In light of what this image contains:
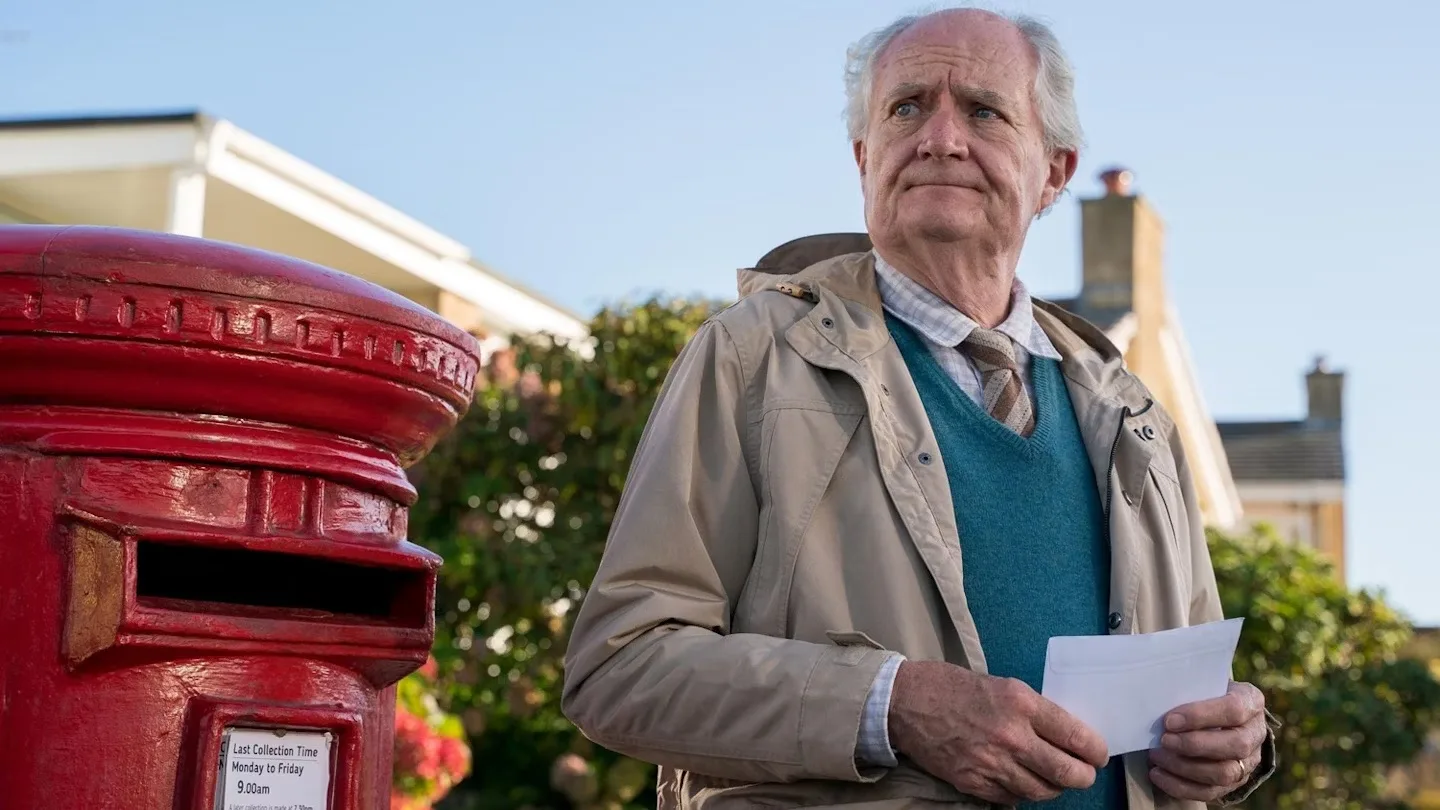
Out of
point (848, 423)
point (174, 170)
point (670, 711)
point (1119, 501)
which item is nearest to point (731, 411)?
point (848, 423)

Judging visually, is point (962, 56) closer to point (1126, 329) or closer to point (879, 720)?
point (879, 720)

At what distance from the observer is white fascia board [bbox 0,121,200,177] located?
9531 mm

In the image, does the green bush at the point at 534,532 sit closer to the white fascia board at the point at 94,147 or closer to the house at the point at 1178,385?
the white fascia board at the point at 94,147

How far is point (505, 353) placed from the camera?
27.8 ft

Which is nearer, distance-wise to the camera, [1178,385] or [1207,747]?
[1207,747]

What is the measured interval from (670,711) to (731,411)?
1.48 ft

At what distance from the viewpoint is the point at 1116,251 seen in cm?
1955

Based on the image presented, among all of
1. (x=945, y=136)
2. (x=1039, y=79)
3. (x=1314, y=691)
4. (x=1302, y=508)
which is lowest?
(x=1314, y=691)

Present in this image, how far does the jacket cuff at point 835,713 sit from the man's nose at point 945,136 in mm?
895

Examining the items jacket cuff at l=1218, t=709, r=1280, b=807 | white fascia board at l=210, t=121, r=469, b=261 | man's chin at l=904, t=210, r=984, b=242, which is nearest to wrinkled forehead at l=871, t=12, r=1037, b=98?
man's chin at l=904, t=210, r=984, b=242

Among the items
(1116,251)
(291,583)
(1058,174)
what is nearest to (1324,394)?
(1116,251)

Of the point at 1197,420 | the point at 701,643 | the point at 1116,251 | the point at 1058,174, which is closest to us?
the point at 701,643

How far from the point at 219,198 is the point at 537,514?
11.8 ft

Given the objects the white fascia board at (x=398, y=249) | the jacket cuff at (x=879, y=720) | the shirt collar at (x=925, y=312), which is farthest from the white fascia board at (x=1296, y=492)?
the jacket cuff at (x=879, y=720)
